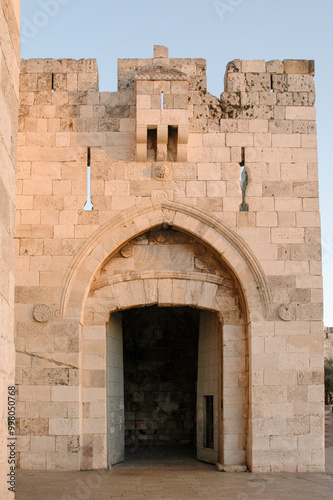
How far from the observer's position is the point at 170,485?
761 cm

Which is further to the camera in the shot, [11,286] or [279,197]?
[279,197]

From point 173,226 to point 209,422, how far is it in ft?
11.1

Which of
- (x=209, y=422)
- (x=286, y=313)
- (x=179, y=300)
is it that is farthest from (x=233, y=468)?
(x=179, y=300)

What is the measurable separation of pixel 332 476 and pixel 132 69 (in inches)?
249

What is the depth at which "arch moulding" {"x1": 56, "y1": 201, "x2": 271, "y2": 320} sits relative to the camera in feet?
28.2

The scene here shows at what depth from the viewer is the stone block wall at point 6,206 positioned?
4.11 meters

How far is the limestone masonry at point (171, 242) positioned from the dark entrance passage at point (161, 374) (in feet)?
13.0

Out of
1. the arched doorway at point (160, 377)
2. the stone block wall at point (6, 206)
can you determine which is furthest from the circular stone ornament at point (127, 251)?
the stone block wall at point (6, 206)

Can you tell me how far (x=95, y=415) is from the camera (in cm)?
849

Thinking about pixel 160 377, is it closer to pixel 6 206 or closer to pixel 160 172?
pixel 160 172

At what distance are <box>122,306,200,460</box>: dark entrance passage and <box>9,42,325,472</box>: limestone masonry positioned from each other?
3951 mm

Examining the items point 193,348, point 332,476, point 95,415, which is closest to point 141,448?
point 193,348

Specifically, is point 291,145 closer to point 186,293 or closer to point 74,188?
point 186,293

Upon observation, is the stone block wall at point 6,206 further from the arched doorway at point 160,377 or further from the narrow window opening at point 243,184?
the arched doorway at point 160,377
